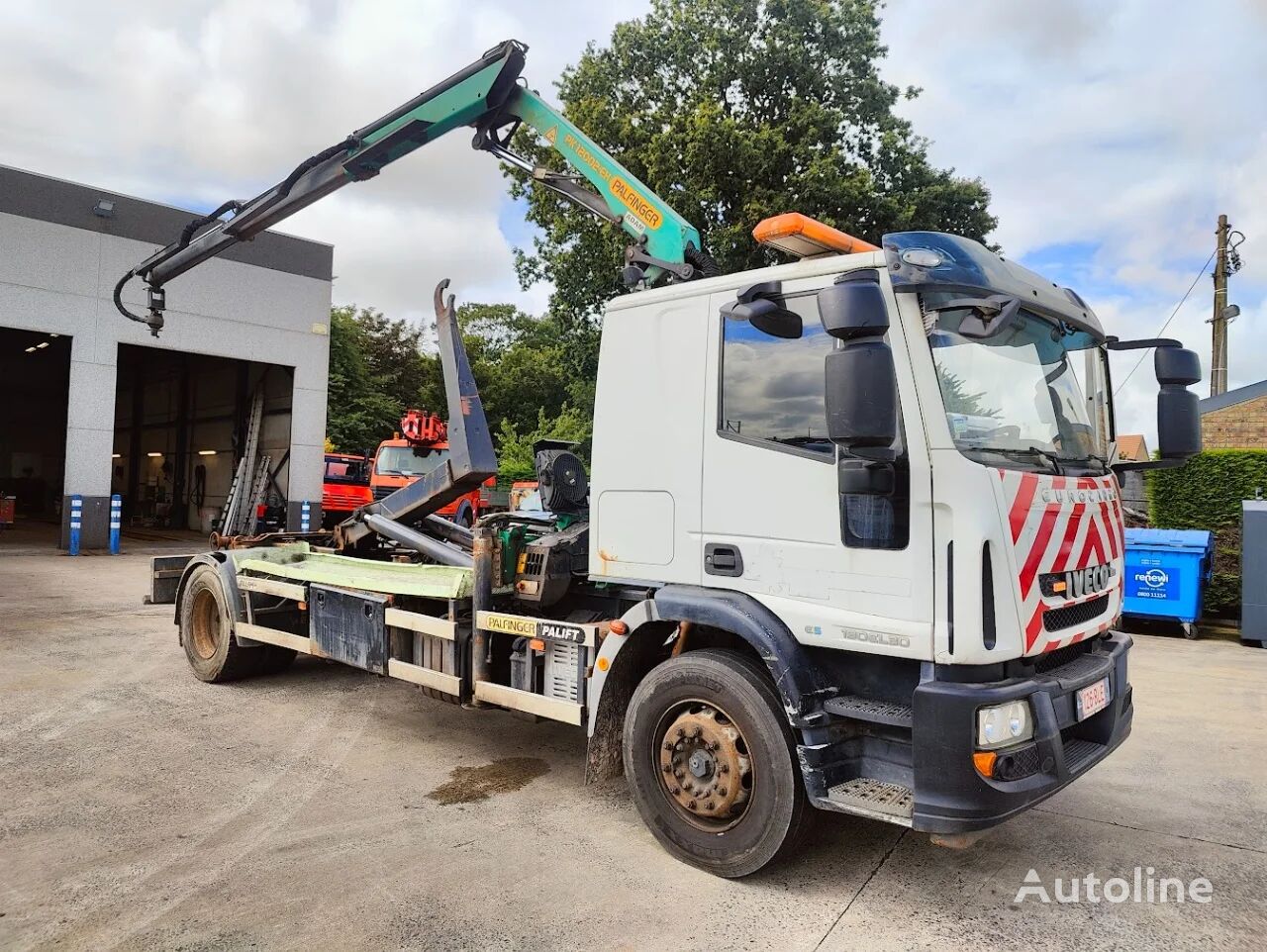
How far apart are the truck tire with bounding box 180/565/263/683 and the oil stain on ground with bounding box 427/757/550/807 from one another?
112 inches

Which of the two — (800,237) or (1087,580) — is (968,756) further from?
(800,237)

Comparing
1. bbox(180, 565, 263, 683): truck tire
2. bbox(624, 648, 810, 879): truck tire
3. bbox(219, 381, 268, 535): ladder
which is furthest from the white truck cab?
bbox(219, 381, 268, 535): ladder

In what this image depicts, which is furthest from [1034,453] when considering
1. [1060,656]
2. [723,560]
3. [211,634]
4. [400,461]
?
[400,461]

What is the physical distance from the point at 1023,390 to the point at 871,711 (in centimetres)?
145

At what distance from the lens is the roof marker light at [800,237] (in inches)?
140

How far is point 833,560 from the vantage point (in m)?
3.32

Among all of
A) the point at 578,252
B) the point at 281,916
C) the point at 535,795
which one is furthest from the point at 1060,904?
the point at 578,252

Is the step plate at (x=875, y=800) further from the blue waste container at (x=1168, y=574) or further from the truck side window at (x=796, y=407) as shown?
the blue waste container at (x=1168, y=574)

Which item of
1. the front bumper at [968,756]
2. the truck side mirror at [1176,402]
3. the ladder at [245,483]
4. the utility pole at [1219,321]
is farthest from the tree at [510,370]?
the front bumper at [968,756]

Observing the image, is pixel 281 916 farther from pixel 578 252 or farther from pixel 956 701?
pixel 578 252

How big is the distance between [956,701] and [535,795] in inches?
97.1

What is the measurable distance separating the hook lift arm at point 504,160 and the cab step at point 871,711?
2694 millimetres

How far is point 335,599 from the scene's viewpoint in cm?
573

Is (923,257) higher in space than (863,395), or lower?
higher
